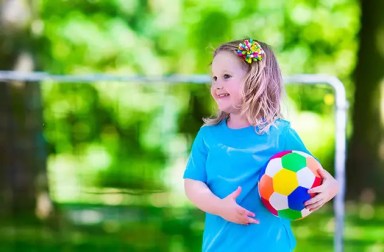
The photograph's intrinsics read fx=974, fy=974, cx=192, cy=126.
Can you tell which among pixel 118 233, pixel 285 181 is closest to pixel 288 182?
pixel 285 181

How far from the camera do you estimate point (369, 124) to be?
11.6m

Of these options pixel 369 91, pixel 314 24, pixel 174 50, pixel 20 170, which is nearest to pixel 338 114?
pixel 20 170

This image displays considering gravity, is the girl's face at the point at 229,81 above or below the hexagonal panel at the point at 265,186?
above

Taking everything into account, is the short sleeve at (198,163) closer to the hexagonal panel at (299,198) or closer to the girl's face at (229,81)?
the girl's face at (229,81)

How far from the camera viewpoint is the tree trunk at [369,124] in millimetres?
11570

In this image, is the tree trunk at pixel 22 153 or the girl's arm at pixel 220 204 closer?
the girl's arm at pixel 220 204

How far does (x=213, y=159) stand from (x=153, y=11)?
12.8 metres

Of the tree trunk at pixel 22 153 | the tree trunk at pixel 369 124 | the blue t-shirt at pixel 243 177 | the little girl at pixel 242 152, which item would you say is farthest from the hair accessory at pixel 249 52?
the tree trunk at pixel 369 124

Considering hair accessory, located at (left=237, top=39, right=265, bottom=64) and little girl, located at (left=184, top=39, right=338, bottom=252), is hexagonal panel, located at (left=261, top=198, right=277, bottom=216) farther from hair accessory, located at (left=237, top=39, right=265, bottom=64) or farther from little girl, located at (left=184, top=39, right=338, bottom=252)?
hair accessory, located at (left=237, top=39, right=265, bottom=64)

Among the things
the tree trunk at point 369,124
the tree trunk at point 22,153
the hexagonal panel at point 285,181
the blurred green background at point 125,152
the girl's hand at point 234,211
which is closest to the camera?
the girl's hand at point 234,211

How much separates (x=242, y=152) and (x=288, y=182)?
201mm

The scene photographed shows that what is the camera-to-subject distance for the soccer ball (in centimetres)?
324

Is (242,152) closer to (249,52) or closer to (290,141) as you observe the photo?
(290,141)

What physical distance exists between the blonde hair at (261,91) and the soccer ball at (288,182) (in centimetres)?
13
